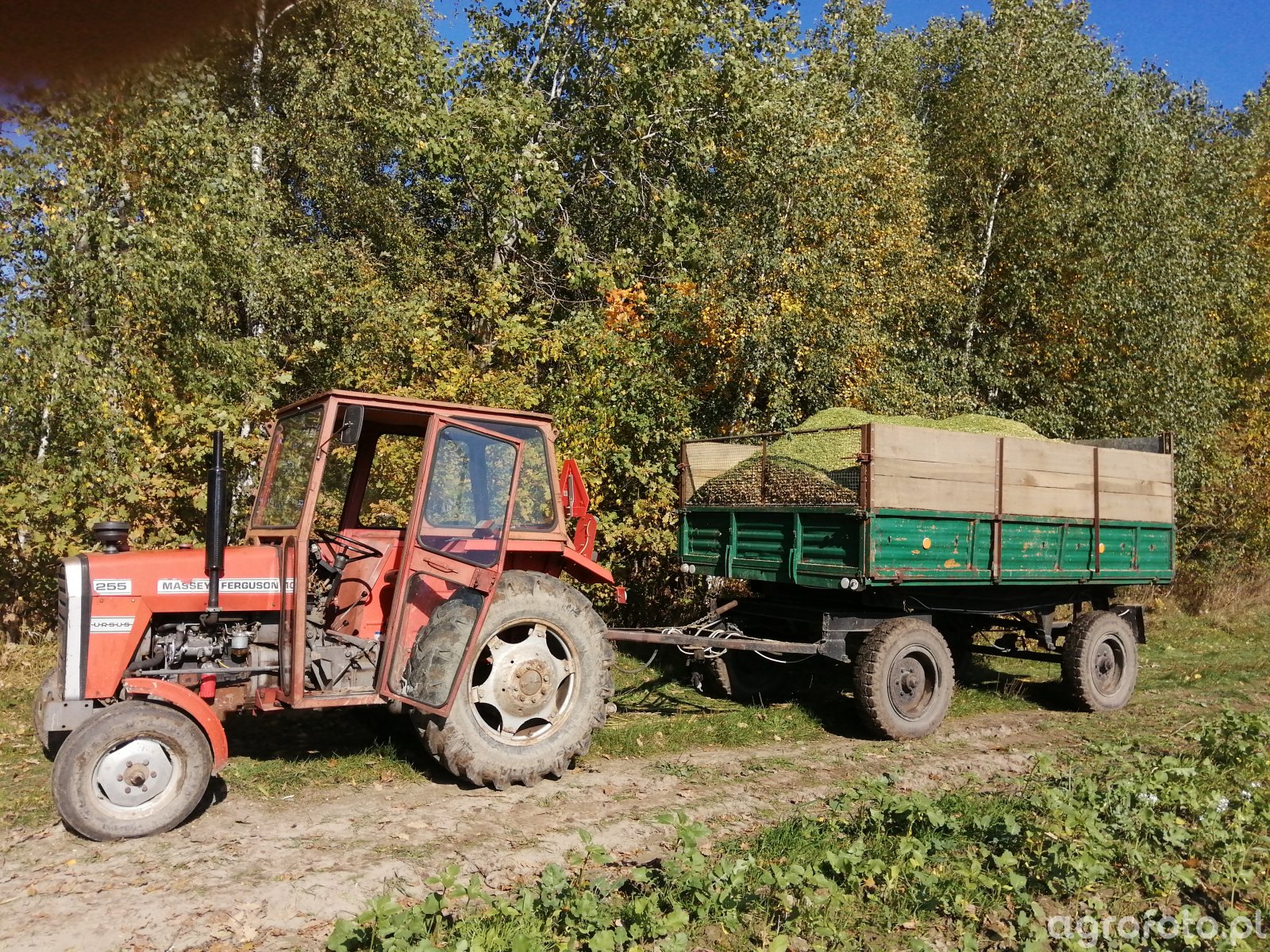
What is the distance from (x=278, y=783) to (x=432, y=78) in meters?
10.6

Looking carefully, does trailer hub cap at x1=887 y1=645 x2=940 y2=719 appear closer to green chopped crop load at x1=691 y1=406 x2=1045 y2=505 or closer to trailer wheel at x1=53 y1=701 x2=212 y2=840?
green chopped crop load at x1=691 y1=406 x2=1045 y2=505

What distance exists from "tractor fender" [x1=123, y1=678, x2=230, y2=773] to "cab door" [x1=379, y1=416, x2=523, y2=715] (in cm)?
87

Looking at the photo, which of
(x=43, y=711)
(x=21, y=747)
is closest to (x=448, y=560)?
(x=43, y=711)

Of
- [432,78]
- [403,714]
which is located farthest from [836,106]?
[403,714]

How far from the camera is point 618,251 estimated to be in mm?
13031

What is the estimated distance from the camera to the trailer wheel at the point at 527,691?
5.40 m

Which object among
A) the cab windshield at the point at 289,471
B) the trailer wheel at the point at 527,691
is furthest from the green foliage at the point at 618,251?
the trailer wheel at the point at 527,691

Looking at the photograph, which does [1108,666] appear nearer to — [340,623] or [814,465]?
[814,465]

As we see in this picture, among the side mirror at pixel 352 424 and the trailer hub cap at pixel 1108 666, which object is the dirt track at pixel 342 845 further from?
the trailer hub cap at pixel 1108 666

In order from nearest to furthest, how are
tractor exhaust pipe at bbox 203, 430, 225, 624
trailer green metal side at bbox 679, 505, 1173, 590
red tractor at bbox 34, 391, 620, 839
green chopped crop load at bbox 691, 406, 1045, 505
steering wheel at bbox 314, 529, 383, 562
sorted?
red tractor at bbox 34, 391, 620, 839 → tractor exhaust pipe at bbox 203, 430, 225, 624 → steering wheel at bbox 314, 529, 383, 562 → trailer green metal side at bbox 679, 505, 1173, 590 → green chopped crop load at bbox 691, 406, 1045, 505

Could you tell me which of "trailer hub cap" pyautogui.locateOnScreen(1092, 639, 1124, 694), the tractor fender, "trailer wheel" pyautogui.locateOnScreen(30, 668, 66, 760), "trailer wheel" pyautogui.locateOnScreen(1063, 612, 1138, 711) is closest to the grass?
"trailer wheel" pyautogui.locateOnScreen(30, 668, 66, 760)

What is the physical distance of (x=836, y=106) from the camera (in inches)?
706

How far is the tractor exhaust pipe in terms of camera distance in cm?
477

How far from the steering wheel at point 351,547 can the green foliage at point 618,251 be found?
337 cm
